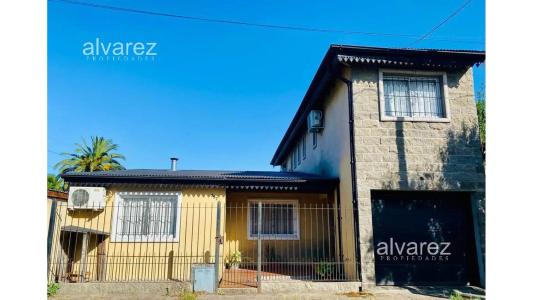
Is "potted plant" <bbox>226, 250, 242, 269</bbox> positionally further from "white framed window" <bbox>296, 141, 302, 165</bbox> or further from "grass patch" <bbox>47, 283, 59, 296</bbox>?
"white framed window" <bbox>296, 141, 302, 165</bbox>

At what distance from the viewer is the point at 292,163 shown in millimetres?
18938

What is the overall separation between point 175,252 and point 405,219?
6.17m

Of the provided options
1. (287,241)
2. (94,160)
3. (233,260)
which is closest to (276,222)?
(287,241)

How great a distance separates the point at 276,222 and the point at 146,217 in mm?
4192

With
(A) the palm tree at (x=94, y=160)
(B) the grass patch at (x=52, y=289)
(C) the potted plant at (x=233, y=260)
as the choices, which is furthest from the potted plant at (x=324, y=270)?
(A) the palm tree at (x=94, y=160)

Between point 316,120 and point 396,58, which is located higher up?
point 396,58

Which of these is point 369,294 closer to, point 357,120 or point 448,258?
point 448,258

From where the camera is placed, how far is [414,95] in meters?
9.29

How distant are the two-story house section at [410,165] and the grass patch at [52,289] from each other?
6.59 meters

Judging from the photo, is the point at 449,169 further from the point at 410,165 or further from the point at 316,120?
the point at 316,120

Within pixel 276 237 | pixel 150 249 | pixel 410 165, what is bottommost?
pixel 150 249

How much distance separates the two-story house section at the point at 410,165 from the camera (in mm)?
8477

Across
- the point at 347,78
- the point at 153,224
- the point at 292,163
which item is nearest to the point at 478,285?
the point at 347,78

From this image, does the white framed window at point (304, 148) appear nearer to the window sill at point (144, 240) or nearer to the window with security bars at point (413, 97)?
the window with security bars at point (413, 97)
